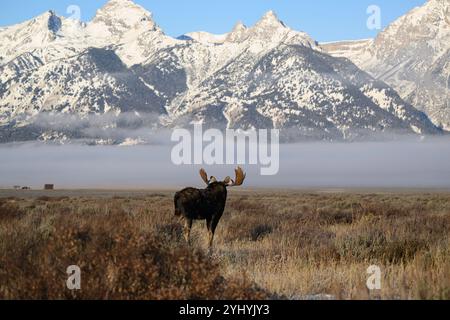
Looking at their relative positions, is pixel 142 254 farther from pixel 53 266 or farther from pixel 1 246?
pixel 1 246

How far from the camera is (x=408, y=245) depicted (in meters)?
11.4

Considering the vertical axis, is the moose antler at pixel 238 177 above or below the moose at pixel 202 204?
above

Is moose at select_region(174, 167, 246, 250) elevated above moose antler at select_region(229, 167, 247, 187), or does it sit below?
below

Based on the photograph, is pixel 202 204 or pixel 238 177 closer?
pixel 202 204

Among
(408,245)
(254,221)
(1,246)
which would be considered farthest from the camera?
(254,221)

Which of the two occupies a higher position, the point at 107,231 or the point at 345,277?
the point at 107,231

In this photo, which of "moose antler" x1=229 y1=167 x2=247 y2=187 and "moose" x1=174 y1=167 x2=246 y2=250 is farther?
"moose antler" x1=229 y1=167 x2=247 y2=187

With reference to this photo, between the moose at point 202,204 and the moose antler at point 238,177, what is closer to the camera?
the moose at point 202,204
